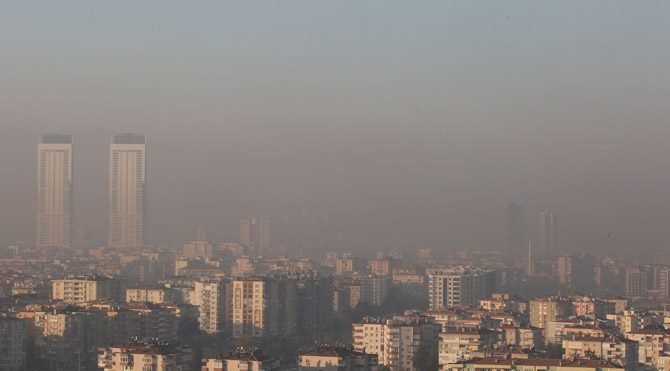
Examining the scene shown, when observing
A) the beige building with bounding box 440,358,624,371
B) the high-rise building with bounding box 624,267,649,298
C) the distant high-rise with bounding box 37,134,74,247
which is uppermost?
the distant high-rise with bounding box 37,134,74,247

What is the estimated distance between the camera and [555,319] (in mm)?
22297

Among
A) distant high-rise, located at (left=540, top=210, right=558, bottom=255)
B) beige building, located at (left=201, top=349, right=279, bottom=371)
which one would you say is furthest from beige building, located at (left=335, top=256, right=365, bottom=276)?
beige building, located at (left=201, top=349, right=279, bottom=371)

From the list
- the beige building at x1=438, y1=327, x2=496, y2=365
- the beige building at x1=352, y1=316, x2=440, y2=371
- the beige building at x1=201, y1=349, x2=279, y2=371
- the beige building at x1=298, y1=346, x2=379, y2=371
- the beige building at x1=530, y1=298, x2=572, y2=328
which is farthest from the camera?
the beige building at x1=530, y1=298, x2=572, y2=328

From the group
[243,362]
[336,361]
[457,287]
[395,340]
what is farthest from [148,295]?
[243,362]

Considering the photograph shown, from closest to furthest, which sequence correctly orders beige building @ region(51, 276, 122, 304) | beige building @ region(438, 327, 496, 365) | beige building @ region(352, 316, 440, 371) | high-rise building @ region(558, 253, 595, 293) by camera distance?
beige building @ region(438, 327, 496, 365), beige building @ region(352, 316, 440, 371), beige building @ region(51, 276, 122, 304), high-rise building @ region(558, 253, 595, 293)

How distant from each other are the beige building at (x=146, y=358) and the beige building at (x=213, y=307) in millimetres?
8433

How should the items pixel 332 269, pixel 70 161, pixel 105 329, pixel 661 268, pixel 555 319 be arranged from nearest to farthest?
pixel 105 329 → pixel 555 319 → pixel 661 268 → pixel 332 269 → pixel 70 161

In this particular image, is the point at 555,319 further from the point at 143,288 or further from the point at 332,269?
the point at 332,269

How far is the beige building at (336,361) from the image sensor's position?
1372 centimetres

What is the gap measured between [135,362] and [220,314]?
9876 mm

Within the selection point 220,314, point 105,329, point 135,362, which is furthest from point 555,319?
point 135,362

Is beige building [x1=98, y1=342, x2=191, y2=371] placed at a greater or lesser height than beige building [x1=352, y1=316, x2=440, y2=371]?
greater

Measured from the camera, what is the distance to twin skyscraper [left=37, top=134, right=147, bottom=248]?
151 feet

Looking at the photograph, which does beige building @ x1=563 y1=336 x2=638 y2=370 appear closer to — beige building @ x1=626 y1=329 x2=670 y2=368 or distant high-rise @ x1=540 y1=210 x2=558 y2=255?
beige building @ x1=626 y1=329 x2=670 y2=368
